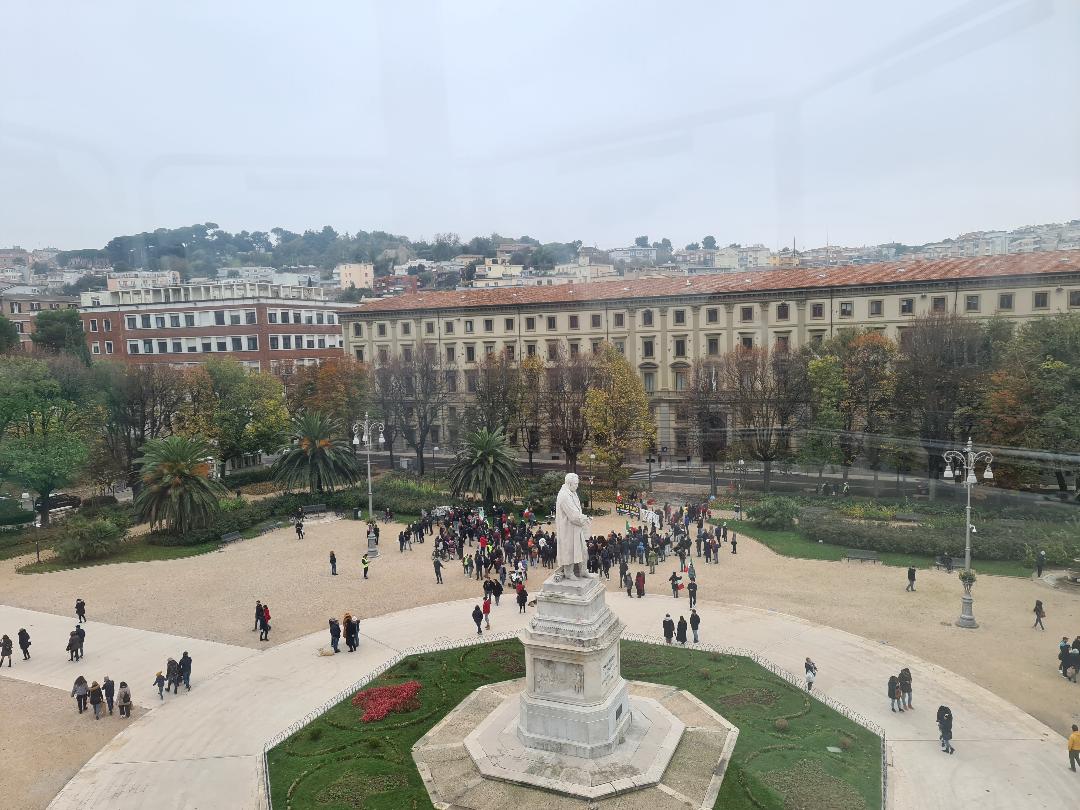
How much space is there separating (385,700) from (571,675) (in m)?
5.22

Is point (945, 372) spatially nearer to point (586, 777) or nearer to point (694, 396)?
point (694, 396)

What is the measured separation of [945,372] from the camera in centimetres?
3584

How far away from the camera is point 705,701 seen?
54.1 ft

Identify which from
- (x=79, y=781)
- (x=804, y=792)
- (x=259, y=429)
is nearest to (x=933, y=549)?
(x=804, y=792)

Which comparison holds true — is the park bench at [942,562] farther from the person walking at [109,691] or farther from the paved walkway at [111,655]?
the person walking at [109,691]

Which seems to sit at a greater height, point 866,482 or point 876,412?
point 876,412

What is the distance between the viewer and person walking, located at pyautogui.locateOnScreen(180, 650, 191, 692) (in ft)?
59.2

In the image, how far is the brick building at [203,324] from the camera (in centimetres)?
6166

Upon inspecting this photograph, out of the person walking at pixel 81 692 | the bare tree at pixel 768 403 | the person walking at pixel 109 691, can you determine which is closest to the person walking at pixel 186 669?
the person walking at pixel 109 691

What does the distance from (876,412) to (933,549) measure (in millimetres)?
11771

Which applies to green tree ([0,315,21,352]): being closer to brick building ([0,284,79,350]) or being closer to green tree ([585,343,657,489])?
brick building ([0,284,79,350])

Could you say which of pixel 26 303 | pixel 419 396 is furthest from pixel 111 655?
pixel 26 303

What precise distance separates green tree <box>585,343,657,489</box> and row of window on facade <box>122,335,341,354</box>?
3197 centimetres

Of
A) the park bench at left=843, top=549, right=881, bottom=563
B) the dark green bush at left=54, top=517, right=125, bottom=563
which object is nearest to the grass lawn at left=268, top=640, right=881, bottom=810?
the park bench at left=843, top=549, right=881, bottom=563
